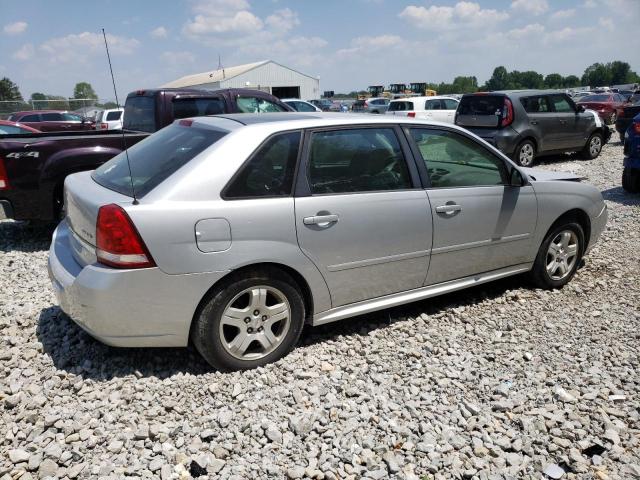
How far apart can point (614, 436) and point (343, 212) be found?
2015 mm

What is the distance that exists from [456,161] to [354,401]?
7.03 ft

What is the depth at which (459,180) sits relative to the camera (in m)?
4.21

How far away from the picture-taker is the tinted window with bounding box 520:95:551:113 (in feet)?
38.8

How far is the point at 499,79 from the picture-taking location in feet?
414

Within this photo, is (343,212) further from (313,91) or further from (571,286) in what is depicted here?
(313,91)

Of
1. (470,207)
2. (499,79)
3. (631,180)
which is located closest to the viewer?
(470,207)

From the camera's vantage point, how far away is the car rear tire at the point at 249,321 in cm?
322

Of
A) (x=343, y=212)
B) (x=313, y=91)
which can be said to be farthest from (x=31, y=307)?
(x=313, y=91)

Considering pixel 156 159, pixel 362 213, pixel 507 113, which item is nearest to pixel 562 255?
pixel 362 213

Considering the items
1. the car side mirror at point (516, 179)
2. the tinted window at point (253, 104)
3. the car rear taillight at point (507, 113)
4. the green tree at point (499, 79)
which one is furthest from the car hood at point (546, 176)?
the green tree at point (499, 79)

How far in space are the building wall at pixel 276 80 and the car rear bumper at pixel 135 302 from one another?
56624 millimetres

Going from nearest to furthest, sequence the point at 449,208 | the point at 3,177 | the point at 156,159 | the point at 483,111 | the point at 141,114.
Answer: the point at 156,159, the point at 449,208, the point at 3,177, the point at 141,114, the point at 483,111

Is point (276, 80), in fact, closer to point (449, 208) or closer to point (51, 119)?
point (51, 119)

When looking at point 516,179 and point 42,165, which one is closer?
point 516,179
